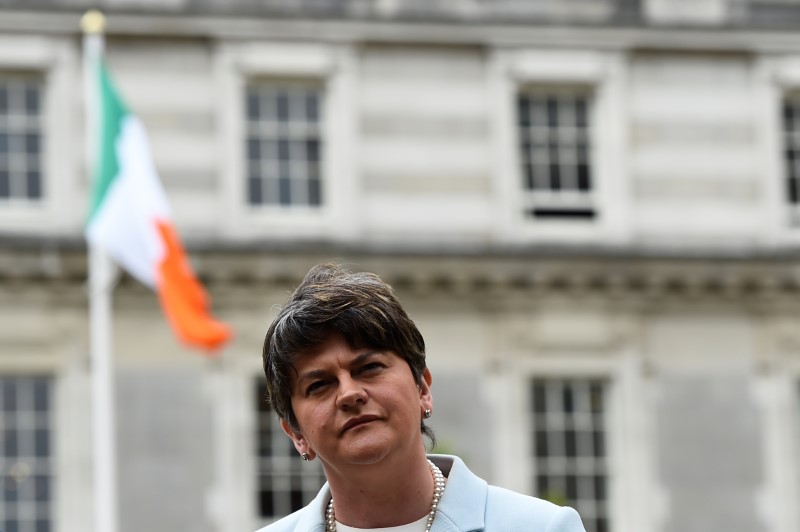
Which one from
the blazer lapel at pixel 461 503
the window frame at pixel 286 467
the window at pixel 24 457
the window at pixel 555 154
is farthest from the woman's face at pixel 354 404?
the window at pixel 555 154

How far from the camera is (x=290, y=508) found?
23.5 metres

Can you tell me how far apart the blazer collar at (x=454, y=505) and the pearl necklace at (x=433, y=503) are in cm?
1

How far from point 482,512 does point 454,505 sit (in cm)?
6

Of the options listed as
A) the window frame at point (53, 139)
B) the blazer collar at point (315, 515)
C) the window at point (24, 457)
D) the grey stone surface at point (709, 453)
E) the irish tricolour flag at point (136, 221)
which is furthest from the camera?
the grey stone surface at point (709, 453)

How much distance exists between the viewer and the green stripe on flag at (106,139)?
20.6 metres

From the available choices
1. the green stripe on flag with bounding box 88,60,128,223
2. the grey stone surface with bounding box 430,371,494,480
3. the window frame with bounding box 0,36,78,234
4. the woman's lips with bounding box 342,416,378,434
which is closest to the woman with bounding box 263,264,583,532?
the woman's lips with bounding box 342,416,378,434

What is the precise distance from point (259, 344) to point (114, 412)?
1913 millimetres

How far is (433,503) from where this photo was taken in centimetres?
391

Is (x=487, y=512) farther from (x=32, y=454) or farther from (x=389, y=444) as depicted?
(x=32, y=454)

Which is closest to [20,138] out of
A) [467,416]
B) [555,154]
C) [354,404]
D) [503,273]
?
[503,273]

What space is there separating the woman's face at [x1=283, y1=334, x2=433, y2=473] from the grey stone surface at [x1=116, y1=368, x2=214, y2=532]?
19531 mm

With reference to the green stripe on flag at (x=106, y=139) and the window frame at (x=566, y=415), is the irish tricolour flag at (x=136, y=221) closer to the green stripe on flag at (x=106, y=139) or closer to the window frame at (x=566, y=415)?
the green stripe on flag at (x=106, y=139)

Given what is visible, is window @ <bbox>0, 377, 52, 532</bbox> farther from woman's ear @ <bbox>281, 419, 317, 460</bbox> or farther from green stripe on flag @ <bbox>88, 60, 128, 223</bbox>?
woman's ear @ <bbox>281, 419, 317, 460</bbox>

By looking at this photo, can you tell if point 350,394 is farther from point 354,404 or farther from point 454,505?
point 454,505
